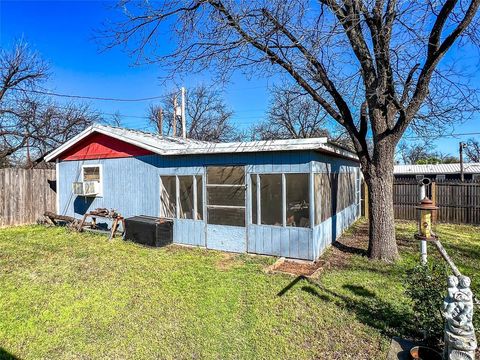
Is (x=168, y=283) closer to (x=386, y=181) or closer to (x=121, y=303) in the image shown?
(x=121, y=303)

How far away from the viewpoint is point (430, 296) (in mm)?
3066

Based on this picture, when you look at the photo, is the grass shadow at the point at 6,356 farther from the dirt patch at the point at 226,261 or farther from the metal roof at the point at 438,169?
the metal roof at the point at 438,169

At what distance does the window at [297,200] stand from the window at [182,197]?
91.7 inches

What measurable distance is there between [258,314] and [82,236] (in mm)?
6820

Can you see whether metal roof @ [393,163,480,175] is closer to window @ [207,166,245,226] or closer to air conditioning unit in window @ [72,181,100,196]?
window @ [207,166,245,226]

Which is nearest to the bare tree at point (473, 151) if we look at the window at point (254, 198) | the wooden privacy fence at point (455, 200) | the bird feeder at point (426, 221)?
the wooden privacy fence at point (455, 200)

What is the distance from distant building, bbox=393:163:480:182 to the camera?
24.1 metres

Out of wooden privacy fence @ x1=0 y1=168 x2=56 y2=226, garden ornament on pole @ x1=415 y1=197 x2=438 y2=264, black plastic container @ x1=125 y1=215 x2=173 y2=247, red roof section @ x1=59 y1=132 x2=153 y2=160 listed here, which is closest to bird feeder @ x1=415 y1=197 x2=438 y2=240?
garden ornament on pole @ x1=415 y1=197 x2=438 y2=264

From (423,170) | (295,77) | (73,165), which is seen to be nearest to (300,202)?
(295,77)

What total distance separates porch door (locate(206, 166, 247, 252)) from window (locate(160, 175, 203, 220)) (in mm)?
346

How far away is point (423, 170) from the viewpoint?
2641 cm

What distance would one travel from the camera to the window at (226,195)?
23.4 ft

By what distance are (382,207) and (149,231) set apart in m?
5.42

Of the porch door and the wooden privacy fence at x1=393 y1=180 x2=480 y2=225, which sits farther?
the wooden privacy fence at x1=393 y1=180 x2=480 y2=225
